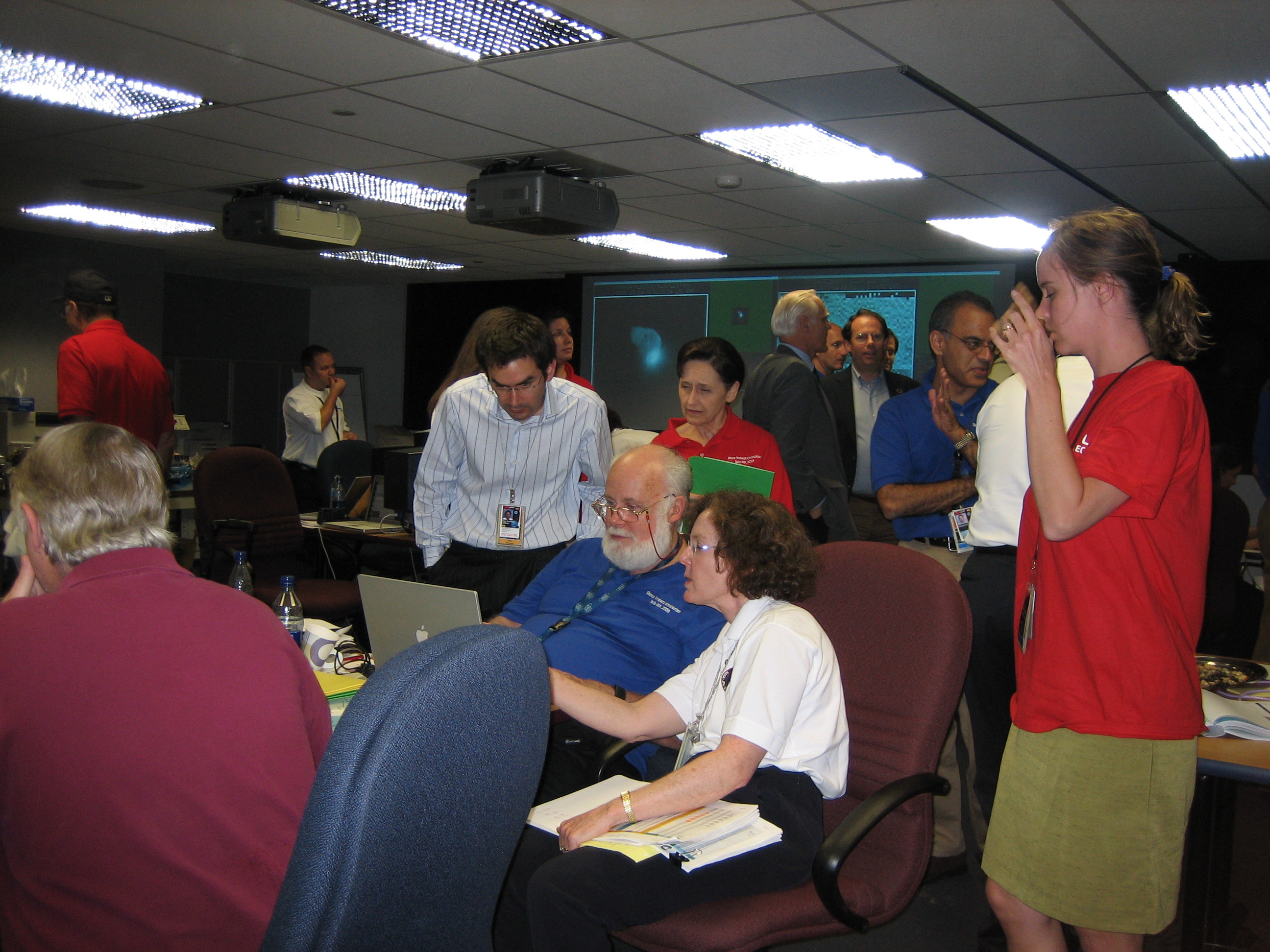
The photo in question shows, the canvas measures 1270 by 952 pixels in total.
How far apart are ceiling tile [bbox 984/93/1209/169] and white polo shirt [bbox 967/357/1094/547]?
6.91 ft

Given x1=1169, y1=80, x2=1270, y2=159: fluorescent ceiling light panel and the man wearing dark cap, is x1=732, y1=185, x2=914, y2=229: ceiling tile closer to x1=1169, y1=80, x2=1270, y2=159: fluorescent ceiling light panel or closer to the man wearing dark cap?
x1=1169, y1=80, x2=1270, y2=159: fluorescent ceiling light panel

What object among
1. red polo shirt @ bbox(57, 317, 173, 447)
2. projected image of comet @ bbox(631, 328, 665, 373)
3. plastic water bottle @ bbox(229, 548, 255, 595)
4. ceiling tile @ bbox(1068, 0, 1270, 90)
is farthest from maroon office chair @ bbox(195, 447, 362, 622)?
projected image of comet @ bbox(631, 328, 665, 373)

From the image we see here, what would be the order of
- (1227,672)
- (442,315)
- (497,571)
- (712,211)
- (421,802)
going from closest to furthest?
(421,802)
(1227,672)
(497,571)
(712,211)
(442,315)

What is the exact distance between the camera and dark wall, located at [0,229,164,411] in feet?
27.9

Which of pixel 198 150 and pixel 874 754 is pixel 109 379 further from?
pixel 874 754

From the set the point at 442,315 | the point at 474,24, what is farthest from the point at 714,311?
the point at 474,24

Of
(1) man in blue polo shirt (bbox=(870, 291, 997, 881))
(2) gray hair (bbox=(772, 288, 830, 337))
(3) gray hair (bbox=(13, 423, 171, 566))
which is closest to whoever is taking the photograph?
(3) gray hair (bbox=(13, 423, 171, 566))

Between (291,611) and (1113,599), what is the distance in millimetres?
1761

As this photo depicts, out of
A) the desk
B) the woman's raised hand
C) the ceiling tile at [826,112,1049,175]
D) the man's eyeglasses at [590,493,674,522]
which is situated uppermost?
the ceiling tile at [826,112,1049,175]

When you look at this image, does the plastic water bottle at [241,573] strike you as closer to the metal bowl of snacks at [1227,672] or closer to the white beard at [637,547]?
the white beard at [637,547]

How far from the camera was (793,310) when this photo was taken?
4.06 metres

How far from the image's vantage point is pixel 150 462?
1415mm

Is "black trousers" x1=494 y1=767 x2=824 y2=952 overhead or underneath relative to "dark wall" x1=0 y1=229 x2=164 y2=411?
underneath

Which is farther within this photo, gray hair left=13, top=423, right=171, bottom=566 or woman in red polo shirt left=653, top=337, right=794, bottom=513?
woman in red polo shirt left=653, top=337, right=794, bottom=513
